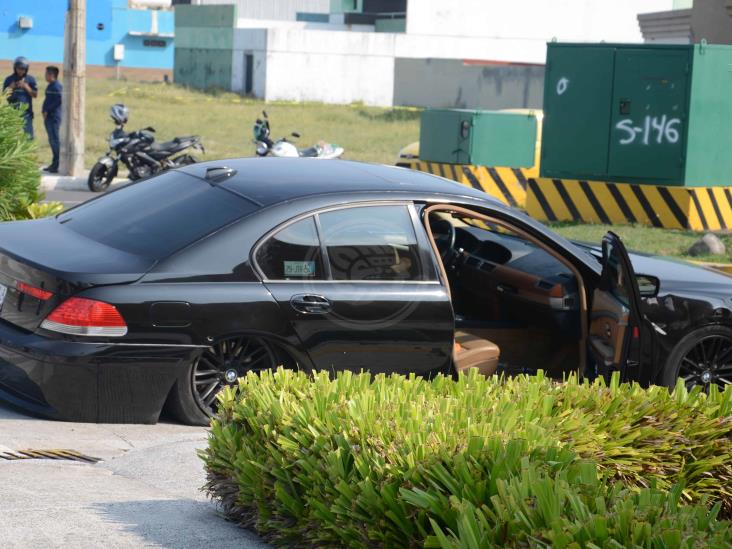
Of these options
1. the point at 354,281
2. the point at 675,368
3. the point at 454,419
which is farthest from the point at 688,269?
the point at 454,419

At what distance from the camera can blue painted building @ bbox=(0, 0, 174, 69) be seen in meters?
64.4

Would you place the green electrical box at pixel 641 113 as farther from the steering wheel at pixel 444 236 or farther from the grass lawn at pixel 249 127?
the steering wheel at pixel 444 236

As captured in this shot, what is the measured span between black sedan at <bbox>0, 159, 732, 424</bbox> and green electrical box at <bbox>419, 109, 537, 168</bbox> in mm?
12154

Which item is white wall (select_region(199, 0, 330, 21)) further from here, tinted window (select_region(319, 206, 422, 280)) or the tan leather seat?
tinted window (select_region(319, 206, 422, 280))

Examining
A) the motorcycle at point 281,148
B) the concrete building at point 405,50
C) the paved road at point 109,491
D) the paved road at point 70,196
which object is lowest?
the paved road at point 70,196

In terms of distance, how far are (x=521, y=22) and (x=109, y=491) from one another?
65659mm

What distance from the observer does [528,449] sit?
3656 millimetres

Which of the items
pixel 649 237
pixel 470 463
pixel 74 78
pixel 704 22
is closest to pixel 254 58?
pixel 704 22

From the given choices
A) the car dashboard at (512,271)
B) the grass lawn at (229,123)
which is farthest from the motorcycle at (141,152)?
the car dashboard at (512,271)

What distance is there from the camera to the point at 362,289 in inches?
242

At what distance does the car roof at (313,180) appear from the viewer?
247 inches

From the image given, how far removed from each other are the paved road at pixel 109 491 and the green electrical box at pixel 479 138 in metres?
13.7

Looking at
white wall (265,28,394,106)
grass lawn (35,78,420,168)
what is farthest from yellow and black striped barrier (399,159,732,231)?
white wall (265,28,394,106)

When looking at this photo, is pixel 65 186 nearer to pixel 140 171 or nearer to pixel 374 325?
pixel 140 171
